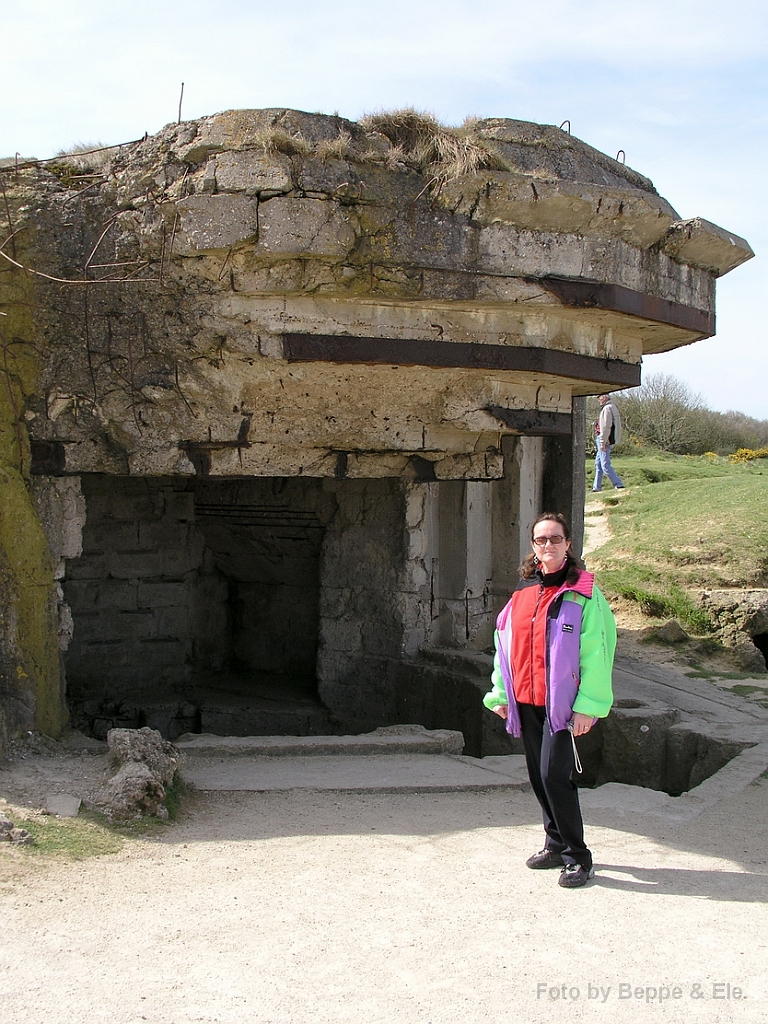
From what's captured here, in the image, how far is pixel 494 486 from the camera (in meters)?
7.22

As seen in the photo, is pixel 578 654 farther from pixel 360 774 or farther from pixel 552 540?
pixel 360 774

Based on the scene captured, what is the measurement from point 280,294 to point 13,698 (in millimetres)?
2540

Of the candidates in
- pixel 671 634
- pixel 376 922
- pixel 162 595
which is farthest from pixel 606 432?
pixel 376 922

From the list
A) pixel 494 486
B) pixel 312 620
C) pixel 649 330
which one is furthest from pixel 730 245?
pixel 312 620

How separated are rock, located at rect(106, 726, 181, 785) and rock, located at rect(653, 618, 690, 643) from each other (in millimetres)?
5128

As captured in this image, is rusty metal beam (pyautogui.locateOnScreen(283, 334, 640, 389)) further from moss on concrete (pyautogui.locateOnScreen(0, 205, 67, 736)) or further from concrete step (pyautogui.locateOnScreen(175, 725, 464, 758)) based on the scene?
concrete step (pyautogui.locateOnScreen(175, 725, 464, 758))

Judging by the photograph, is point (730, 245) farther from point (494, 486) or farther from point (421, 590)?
point (421, 590)

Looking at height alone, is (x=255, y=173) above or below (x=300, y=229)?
above

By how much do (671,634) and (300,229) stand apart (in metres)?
5.10

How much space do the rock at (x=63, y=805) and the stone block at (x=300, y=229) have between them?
9.21 feet

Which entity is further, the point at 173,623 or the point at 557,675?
the point at 173,623

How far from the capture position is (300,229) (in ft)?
15.5

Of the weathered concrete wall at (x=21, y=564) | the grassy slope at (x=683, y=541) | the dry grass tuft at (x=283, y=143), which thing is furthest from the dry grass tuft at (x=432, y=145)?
the grassy slope at (x=683, y=541)

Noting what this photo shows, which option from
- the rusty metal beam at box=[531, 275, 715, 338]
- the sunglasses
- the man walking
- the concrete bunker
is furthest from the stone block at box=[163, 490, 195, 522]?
the man walking
